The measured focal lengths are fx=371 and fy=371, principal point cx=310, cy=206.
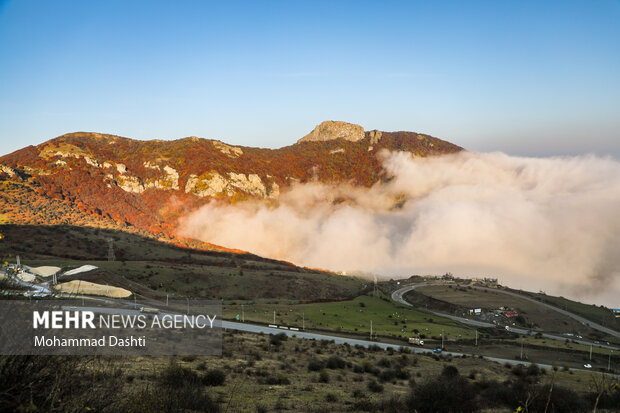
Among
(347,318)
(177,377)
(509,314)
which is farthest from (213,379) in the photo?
(509,314)

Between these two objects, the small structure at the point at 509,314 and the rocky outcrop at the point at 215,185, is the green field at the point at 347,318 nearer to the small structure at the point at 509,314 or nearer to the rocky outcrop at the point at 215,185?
the small structure at the point at 509,314

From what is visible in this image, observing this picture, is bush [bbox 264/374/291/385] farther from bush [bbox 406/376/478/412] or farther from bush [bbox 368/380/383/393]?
bush [bbox 406/376/478/412]

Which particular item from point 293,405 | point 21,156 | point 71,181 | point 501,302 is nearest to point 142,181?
point 71,181

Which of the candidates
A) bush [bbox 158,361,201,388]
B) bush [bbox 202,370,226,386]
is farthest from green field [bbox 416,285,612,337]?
bush [bbox 158,361,201,388]

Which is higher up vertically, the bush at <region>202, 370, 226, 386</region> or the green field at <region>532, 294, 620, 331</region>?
the bush at <region>202, 370, 226, 386</region>

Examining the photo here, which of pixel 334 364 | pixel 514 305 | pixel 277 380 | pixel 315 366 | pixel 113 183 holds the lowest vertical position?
pixel 514 305

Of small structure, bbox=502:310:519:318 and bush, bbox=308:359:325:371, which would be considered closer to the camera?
bush, bbox=308:359:325:371

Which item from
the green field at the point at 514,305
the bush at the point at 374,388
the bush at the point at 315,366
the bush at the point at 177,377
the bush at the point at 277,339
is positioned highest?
the bush at the point at 177,377

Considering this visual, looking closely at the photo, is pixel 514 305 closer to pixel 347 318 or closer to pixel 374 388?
pixel 347 318

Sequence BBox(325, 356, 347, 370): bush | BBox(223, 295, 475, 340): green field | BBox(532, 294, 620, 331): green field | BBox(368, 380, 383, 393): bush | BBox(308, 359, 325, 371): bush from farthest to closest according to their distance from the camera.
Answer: BBox(532, 294, 620, 331): green field → BBox(223, 295, 475, 340): green field → BBox(325, 356, 347, 370): bush → BBox(308, 359, 325, 371): bush → BBox(368, 380, 383, 393): bush

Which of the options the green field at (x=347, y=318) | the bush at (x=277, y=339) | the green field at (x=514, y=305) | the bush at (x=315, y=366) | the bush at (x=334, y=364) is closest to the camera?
the bush at (x=315, y=366)

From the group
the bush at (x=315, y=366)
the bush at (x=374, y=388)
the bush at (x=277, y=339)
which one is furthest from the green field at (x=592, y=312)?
the bush at (x=374, y=388)

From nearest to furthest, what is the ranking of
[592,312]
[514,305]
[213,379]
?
[213,379] → [514,305] → [592,312]

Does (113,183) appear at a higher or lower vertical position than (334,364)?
higher
